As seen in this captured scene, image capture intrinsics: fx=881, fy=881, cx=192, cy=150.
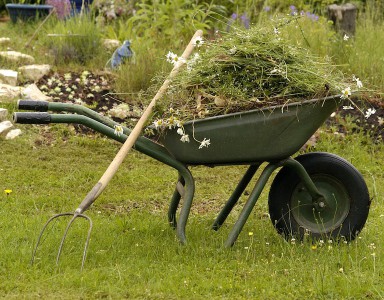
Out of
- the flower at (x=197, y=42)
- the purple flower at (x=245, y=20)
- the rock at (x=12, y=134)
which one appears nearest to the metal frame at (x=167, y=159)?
the flower at (x=197, y=42)

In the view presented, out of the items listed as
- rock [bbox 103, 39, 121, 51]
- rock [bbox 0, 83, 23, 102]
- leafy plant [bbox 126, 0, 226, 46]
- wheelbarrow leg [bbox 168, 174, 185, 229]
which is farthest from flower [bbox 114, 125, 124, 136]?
rock [bbox 103, 39, 121, 51]

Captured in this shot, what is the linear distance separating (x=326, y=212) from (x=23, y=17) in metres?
6.16

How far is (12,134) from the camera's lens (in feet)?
22.6

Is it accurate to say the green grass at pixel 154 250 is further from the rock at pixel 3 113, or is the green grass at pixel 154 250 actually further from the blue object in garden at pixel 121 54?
the blue object in garden at pixel 121 54

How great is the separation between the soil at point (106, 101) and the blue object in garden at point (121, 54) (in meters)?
0.16

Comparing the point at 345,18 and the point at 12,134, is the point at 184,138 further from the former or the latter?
the point at 345,18

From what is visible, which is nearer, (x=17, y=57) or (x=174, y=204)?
(x=174, y=204)

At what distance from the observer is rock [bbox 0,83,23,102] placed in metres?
7.25

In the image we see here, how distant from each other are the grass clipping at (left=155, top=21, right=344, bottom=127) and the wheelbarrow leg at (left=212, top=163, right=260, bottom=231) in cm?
44

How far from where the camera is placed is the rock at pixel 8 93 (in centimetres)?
725

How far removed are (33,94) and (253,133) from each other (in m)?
3.29

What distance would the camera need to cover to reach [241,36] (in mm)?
4617

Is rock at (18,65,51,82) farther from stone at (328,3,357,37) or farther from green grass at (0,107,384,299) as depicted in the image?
stone at (328,3,357,37)

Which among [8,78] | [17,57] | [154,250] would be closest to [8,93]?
[8,78]
